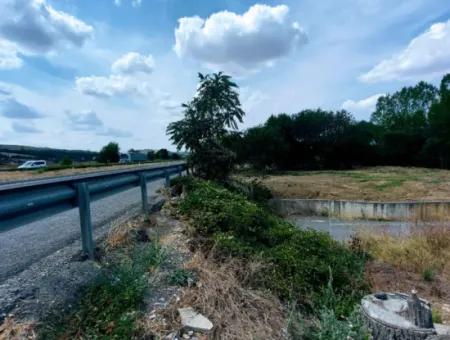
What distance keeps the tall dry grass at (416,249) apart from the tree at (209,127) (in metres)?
6.30

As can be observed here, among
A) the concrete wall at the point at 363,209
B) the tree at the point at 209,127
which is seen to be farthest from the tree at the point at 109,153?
the tree at the point at 209,127

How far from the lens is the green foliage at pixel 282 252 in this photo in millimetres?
4078

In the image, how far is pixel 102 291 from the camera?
2963mm

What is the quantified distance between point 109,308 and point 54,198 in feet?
4.31

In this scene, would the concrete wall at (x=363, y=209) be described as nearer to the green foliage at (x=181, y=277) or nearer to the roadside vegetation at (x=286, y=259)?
the roadside vegetation at (x=286, y=259)

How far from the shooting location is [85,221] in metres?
3.64

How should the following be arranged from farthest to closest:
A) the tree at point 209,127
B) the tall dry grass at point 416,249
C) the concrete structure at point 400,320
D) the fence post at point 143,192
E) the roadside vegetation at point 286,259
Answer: the tree at point 209,127 → the tall dry grass at point 416,249 → the fence post at point 143,192 → the roadside vegetation at point 286,259 → the concrete structure at point 400,320

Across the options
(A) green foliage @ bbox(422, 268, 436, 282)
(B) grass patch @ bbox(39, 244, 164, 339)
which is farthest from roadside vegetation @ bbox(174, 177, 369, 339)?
(B) grass patch @ bbox(39, 244, 164, 339)

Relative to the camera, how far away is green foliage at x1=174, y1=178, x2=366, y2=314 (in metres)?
4.08

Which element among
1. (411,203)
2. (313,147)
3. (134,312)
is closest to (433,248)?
(134,312)

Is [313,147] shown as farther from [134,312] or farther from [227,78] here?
[134,312]

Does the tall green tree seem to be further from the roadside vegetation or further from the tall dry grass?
the roadside vegetation

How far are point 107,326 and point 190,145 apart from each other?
1133 cm

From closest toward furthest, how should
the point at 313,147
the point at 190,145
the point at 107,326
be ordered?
the point at 107,326, the point at 190,145, the point at 313,147
